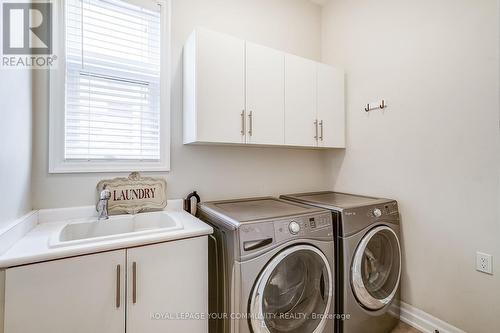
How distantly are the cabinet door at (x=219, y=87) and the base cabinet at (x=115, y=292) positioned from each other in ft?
2.49

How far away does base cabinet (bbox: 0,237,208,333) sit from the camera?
98 centimetres

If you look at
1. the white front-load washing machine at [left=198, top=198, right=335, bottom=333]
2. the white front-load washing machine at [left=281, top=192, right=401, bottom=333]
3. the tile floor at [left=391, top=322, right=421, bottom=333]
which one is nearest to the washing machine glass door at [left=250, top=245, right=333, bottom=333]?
the white front-load washing machine at [left=198, top=198, right=335, bottom=333]

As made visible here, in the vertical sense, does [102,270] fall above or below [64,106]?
below

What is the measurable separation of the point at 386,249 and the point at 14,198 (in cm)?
236

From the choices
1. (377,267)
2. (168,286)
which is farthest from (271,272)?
(377,267)

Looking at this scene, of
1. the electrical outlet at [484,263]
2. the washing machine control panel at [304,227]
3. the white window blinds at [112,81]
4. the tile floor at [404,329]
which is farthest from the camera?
the tile floor at [404,329]

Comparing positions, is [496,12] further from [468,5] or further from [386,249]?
[386,249]

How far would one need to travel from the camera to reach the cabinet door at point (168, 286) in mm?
1174

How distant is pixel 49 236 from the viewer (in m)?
1.21

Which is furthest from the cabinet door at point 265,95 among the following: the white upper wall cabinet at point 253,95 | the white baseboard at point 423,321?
the white baseboard at point 423,321

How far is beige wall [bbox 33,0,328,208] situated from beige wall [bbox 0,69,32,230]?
0.11 m

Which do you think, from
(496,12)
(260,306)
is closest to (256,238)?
(260,306)

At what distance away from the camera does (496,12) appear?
1417 millimetres

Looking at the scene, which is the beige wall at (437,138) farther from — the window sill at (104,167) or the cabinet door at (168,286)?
the window sill at (104,167)
